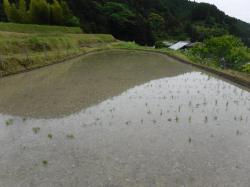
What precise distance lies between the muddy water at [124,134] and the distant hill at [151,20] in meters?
30.6

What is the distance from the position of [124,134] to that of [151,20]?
61.0 m

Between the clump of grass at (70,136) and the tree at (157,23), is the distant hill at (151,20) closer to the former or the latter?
the tree at (157,23)

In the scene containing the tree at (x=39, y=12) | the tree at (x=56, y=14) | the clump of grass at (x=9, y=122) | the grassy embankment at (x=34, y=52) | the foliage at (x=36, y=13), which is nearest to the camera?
the clump of grass at (x=9, y=122)

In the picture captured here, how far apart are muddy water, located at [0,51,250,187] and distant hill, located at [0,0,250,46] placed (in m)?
30.6

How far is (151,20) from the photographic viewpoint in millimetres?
63906

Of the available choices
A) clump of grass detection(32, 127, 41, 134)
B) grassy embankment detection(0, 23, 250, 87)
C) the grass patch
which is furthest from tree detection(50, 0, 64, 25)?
clump of grass detection(32, 127, 41, 134)

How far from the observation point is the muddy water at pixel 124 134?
3.93m

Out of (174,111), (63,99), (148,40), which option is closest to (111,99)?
(63,99)

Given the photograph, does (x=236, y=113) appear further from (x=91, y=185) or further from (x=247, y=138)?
(x=91, y=185)

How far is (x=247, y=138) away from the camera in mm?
5402

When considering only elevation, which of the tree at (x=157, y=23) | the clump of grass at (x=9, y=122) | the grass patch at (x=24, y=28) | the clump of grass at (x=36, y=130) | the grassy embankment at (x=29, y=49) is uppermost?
the tree at (x=157, y=23)

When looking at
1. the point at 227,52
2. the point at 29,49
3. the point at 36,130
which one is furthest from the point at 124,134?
the point at 227,52

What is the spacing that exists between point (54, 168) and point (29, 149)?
934 mm

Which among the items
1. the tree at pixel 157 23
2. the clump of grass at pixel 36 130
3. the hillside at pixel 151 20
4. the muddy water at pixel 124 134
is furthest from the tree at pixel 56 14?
the tree at pixel 157 23
